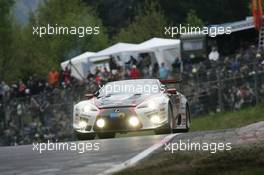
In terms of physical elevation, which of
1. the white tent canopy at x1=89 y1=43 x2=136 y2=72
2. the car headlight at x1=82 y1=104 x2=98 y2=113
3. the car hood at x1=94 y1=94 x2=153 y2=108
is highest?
the white tent canopy at x1=89 y1=43 x2=136 y2=72

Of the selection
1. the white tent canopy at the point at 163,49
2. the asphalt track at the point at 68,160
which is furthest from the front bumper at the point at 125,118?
the white tent canopy at the point at 163,49

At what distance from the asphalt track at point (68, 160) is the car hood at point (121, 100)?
13.3ft

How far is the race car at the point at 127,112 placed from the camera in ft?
54.6

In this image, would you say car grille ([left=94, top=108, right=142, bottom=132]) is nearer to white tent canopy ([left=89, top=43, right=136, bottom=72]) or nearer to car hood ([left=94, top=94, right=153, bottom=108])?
car hood ([left=94, top=94, right=153, bottom=108])

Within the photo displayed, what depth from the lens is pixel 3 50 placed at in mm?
46938

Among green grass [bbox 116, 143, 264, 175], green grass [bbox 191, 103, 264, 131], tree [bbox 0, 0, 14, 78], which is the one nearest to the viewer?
green grass [bbox 116, 143, 264, 175]

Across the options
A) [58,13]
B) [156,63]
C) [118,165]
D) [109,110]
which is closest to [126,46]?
[156,63]

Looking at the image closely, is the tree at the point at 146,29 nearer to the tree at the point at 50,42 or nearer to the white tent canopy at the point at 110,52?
the tree at the point at 50,42

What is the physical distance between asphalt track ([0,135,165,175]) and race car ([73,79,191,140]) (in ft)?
13.1

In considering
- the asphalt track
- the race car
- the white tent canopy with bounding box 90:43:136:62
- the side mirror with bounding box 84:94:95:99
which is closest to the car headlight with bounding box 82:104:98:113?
the race car

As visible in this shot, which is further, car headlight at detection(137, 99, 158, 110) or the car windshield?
the car windshield

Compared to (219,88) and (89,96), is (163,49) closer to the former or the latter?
(219,88)

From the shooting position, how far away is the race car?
656 inches

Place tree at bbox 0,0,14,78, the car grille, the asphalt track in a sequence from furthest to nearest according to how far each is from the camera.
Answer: tree at bbox 0,0,14,78 → the car grille → the asphalt track
